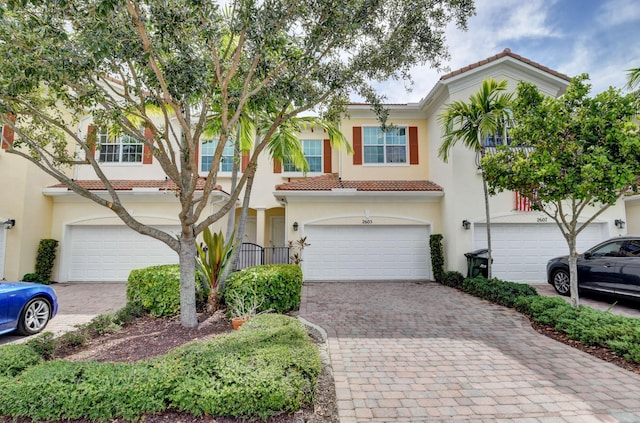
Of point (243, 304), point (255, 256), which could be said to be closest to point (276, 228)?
point (255, 256)

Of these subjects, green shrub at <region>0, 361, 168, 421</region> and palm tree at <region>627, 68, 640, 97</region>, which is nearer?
green shrub at <region>0, 361, 168, 421</region>

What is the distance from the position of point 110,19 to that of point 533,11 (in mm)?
8074

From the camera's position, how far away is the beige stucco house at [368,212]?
1159 cm

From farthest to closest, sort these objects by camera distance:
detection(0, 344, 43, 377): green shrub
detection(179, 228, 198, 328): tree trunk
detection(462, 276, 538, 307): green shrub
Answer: detection(462, 276, 538, 307): green shrub
detection(179, 228, 198, 328): tree trunk
detection(0, 344, 43, 377): green shrub

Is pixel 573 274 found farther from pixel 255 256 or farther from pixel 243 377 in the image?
pixel 255 256

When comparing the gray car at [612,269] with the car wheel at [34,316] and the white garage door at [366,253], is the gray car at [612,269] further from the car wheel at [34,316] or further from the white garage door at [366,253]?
the car wheel at [34,316]

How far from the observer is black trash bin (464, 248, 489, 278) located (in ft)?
35.0

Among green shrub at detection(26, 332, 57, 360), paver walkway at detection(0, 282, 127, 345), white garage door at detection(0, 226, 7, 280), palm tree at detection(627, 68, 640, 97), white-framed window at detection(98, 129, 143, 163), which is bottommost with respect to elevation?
paver walkway at detection(0, 282, 127, 345)

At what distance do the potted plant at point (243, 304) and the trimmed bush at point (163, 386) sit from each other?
2.35 meters

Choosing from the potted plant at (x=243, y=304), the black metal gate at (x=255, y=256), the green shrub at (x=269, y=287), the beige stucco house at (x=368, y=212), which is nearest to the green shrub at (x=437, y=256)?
the beige stucco house at (x=368, y=212)

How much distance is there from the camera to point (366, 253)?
12531 mm

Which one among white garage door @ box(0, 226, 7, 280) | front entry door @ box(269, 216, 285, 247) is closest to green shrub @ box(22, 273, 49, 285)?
white garage door @ box(0, 226, 7, 280)

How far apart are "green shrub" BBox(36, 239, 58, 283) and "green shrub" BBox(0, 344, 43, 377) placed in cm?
960

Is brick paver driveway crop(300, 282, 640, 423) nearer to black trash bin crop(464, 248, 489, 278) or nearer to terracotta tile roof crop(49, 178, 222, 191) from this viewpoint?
black trash bin crop(464, 248, 489, 278)
